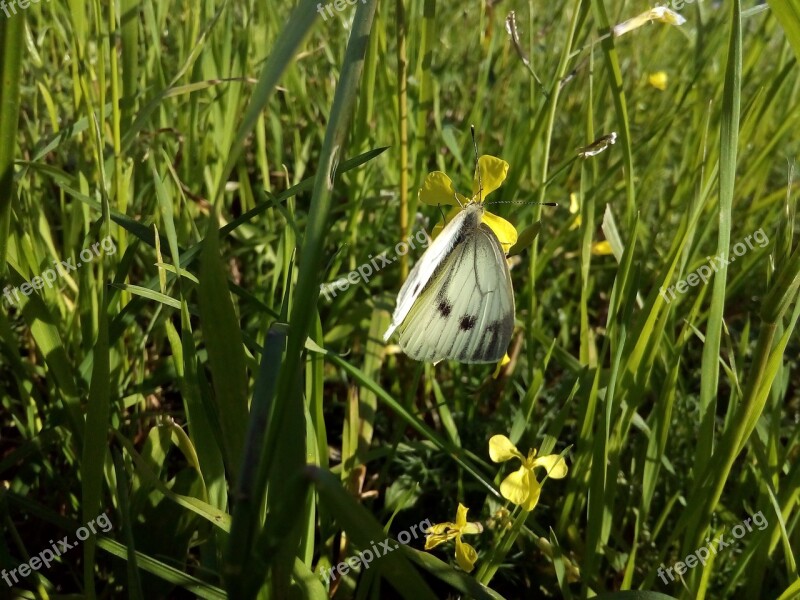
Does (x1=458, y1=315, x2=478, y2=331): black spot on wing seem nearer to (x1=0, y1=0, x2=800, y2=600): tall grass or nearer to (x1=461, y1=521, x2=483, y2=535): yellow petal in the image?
(x1=0, y1=0, x2=800, y2=600): tall grass

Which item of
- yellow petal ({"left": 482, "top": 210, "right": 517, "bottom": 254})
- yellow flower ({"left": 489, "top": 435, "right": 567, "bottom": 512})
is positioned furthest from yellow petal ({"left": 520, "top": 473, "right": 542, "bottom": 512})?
yellow petal ({"left": 482, "top": 210, "right": 517, "bottom": 254})

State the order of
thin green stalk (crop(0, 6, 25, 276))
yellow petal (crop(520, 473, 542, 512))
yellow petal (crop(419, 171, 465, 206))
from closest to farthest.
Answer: thin green stalk (crop(0, 6, 25, 276)) < yellow petal (crop(520, 473, 542, 512)) < yellow petal (crop(419, 171, 465, 206))

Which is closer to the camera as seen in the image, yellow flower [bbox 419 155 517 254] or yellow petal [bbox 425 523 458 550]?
yellow petal [bbox 425 523 458 550]

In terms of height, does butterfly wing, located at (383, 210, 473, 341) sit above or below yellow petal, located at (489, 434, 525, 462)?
above

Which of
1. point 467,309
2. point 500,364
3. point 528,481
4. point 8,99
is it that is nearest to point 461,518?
point 528,481

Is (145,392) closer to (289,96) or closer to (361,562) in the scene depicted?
(361,562)

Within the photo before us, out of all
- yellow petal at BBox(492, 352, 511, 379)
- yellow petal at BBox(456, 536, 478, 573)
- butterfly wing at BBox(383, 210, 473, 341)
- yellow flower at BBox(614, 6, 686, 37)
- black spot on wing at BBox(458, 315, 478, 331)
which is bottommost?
yellow petal at BBox(456, 536, 478, 573)

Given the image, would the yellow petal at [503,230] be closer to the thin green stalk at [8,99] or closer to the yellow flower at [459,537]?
the yellow flower at [459,537]
